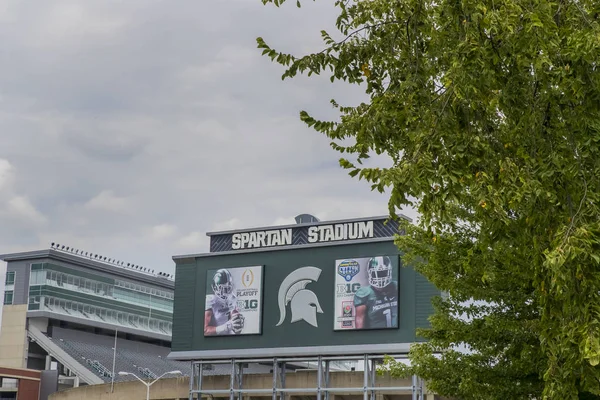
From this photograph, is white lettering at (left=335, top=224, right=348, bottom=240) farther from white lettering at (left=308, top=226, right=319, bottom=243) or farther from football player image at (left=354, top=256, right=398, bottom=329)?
football player image at (left=354, top=256, right=398, bottom=329)

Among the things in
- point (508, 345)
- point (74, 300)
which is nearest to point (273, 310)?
point (508, 345)

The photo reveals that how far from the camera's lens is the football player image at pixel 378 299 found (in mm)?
47156

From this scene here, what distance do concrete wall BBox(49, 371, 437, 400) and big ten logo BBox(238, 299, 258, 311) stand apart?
13.8 feet

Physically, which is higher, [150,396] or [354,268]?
[354,268]

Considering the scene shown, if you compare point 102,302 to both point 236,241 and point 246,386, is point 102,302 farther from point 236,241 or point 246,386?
point 246,386

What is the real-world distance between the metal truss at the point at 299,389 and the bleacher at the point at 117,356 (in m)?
32.2

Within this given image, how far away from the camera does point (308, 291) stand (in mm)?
50000

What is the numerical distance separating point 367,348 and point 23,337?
184 ft

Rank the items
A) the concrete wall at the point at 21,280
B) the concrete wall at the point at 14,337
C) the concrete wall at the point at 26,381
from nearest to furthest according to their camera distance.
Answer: the concrete wall at the point at 26,381, the concrete wall at the point at 14,337, the concrete wall at the point at 21,280

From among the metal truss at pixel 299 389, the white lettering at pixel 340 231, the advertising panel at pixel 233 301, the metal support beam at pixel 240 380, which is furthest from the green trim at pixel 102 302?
the white lettering at pixel 340 231

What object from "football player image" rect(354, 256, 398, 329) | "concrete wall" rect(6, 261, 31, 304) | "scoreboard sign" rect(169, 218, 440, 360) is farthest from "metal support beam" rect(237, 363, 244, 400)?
"concrete wall" rect(6, 261, 31, 304)

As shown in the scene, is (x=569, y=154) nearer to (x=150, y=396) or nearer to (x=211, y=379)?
(x=211, y=379)

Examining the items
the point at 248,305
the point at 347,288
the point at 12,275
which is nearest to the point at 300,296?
the point at 347,288

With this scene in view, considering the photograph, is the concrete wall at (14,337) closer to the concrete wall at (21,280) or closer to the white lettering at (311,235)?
the concrete wall at (21,280)
